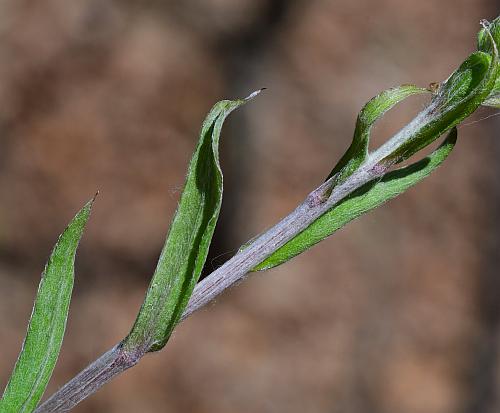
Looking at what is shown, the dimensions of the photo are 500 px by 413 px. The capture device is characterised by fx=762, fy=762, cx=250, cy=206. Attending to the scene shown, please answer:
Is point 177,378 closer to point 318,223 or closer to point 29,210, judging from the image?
point 29,210

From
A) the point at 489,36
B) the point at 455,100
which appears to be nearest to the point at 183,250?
the point at 455,100

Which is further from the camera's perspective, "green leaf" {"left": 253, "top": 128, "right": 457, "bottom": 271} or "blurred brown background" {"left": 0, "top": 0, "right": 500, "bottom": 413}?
"blurred brown background" {"left": 0, "top": 0, "right": 500, "bottom": 413}

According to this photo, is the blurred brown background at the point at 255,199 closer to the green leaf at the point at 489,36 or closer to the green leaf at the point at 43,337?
the green leaf at the point at 43,337

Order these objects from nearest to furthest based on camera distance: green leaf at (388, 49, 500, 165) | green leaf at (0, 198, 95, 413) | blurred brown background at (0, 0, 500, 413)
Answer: green leaf at (388, 49, 500, 165) < green leaf at (0, 198, 95, 413) < blurred brown background at (0, 0, 500, 413)

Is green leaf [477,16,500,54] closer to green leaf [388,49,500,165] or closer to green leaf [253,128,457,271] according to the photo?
green leaf [388,49,500,165]

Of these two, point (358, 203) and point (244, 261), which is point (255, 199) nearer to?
point (358, 203)

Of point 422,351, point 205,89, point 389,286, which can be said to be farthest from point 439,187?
point 205,89

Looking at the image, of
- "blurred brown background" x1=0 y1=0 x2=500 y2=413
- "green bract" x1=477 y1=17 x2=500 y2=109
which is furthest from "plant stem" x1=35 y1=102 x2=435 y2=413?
"blurred brown background" x1=0 y1=0 x2=500 y2=413

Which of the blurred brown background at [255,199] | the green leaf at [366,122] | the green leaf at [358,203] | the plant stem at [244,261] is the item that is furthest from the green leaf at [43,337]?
the blurred brown background at [255,199]
